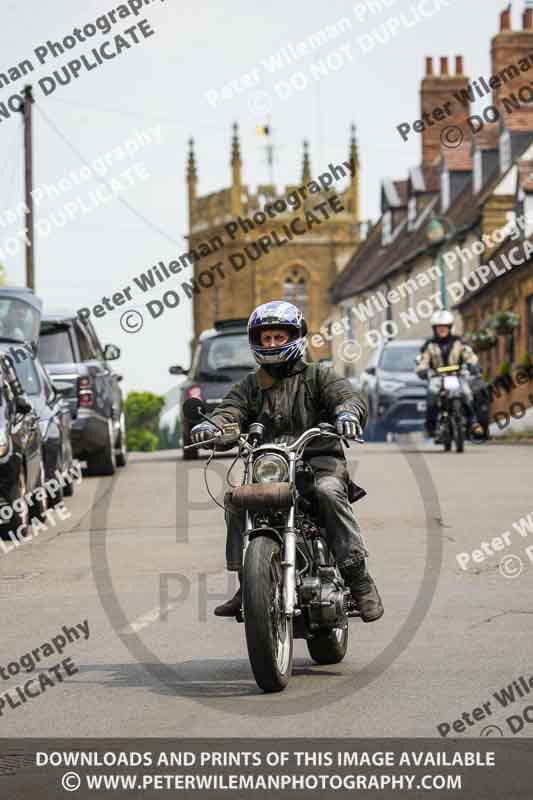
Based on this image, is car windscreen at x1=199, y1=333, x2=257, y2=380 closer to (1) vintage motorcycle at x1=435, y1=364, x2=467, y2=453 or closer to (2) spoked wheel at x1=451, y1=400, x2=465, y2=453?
(1) vintage motorcycle at x1=435, y1=364, x2=467, y2=453

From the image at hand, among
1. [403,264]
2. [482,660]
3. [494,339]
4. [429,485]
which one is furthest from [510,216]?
[482,660]

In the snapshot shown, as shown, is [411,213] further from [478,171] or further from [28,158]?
[28,158]

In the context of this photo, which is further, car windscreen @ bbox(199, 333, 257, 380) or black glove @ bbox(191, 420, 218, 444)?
car windscreen @ bbox(199, 333, 257, 380)

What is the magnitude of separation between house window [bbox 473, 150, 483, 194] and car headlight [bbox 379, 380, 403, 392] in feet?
85.1

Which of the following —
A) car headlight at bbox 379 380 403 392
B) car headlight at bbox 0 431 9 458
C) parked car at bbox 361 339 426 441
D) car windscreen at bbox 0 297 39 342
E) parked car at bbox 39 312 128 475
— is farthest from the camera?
car headlight at bbox 379 380 403 392

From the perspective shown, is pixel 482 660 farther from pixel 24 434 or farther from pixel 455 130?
pixel 455 130

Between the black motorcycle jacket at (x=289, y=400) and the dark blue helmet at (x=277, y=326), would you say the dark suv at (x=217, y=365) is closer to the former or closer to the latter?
the black motorcycle jacket at (x=289, y=400)

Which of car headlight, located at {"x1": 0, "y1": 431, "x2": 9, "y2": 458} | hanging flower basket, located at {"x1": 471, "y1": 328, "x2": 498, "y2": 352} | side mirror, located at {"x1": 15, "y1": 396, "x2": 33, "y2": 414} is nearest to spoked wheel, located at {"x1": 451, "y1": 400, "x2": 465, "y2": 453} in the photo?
side mirror, located at {"x1": 15, "y1": 396, "x2": 33, "y2": 414}

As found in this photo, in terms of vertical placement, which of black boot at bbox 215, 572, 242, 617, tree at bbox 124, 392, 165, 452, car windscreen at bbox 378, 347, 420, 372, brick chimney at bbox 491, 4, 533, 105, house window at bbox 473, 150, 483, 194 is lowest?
tree at bbox 124, 392, 165, 452

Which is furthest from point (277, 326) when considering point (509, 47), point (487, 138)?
point (487, 138)

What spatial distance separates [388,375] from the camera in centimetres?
3694

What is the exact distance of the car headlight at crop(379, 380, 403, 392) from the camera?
3641 cm

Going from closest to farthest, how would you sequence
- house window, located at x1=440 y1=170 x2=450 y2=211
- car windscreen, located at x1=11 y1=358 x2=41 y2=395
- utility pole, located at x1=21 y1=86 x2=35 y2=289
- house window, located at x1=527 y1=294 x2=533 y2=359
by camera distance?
car windscreen, located at x1=11 y1=358 x2=41 y2=395, utility pole, located at x1=21 y1=86 x2=35 y2=289, house window, located at x1=527 y1=294 x2=533 y2=359, house window, located at x1=440 y1=170 x2=450 y2=211
